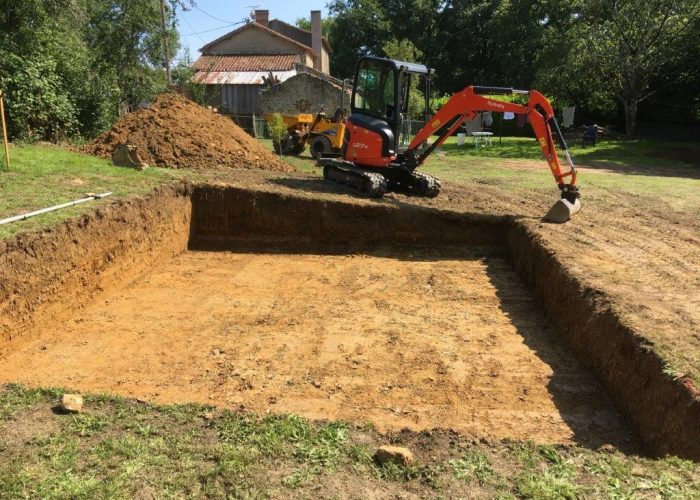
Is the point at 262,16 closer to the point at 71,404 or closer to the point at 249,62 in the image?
the point at 249,62

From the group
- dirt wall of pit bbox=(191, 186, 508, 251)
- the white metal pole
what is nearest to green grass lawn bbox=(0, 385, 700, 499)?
the white metal pole

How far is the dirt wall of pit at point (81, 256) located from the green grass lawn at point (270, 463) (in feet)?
7.62

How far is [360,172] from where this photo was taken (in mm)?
10875

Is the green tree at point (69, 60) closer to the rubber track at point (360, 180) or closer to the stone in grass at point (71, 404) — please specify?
the rubber track at point (360, 180)

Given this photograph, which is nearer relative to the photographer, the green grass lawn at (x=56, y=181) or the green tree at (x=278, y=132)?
the green grass lawn at (x=56, y=181)

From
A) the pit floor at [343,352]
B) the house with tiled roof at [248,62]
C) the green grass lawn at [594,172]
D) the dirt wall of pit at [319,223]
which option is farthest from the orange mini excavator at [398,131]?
the house with tiled roof at [248,62]

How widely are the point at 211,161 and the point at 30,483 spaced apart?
10427 millimetres

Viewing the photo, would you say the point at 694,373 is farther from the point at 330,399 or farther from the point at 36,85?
the point at 36,85

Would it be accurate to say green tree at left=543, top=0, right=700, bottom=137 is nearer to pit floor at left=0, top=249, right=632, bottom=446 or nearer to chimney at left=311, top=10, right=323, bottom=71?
chimney at left=311, top=10, right=323, bottom=71

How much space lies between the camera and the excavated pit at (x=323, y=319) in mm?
5043

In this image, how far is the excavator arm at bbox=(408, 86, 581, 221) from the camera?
9345 millimetres

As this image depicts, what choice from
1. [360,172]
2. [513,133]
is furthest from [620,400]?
[513,133]

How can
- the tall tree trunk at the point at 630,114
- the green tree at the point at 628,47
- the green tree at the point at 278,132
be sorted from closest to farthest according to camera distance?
the green tree at the point at 278,132
the green tree at the point at 628,47
the tall tree trunk at the point at 630,114

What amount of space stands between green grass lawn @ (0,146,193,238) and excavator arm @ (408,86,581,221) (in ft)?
18.3
